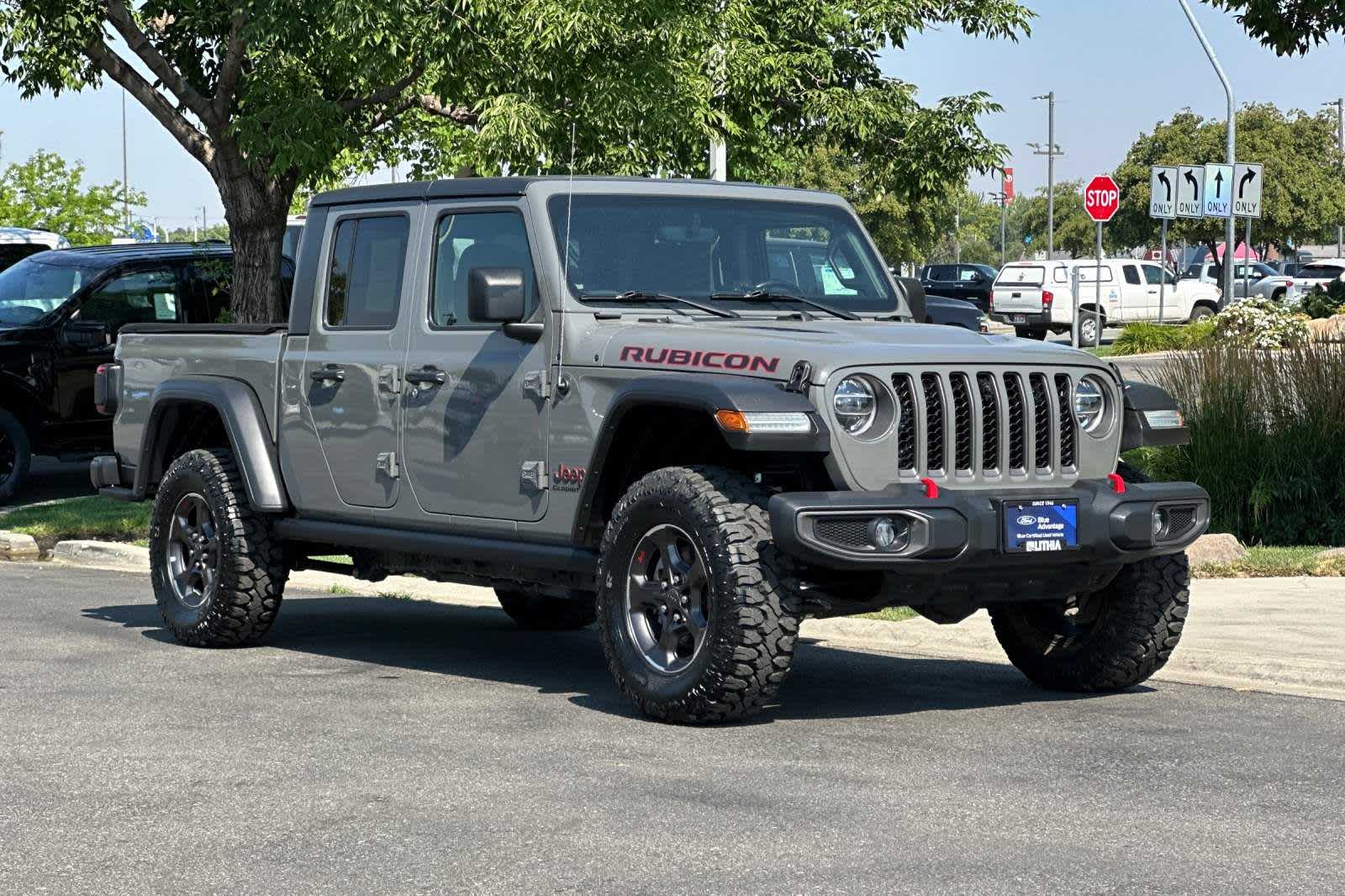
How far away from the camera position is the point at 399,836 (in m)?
5.70

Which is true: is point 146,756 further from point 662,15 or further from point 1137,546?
point 662,15

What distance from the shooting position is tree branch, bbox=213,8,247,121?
17109 mm

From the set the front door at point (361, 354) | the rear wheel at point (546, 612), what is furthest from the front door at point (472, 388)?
the rear wheel at point (546, 612)

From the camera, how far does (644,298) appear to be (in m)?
8.14

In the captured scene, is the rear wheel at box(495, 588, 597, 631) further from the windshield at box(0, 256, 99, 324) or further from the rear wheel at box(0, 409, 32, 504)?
the windshield at box(0, 256, 99, 324)

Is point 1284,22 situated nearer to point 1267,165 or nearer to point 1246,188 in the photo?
point 1246,188

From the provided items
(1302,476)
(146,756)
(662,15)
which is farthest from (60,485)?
(146,756)

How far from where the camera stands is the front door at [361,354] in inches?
347

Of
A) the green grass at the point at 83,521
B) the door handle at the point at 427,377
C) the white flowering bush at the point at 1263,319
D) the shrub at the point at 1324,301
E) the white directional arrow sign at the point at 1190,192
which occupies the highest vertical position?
the white directional arrow sign at the point at 1190,192

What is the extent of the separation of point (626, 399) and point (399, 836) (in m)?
2.24

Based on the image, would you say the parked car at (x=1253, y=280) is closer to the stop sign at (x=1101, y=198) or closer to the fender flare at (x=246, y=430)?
the stop sign at (x=1101, y=198)

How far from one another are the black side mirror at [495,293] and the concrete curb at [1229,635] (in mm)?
2891

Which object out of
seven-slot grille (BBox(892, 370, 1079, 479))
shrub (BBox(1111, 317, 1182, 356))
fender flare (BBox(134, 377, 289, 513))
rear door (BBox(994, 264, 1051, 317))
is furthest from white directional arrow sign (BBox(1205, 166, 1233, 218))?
seven-slot grille (BBox(892, 370, 1079, 479))

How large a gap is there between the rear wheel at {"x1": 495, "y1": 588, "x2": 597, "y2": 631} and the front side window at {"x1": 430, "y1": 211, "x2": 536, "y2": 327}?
2.37 m
